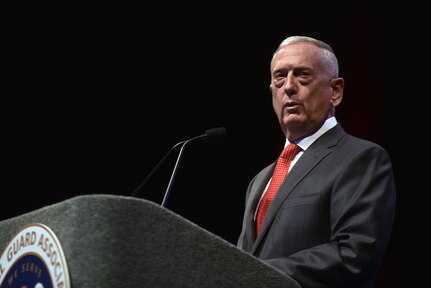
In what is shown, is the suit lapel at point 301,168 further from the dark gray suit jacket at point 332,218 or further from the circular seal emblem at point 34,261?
the circular seal emblem at point 34,261

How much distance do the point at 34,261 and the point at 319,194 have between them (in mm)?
992

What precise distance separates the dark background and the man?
1299 mm

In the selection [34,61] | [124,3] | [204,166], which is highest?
[124,3]

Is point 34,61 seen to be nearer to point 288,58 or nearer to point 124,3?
point 124,3

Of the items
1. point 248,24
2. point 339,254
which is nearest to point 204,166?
point 248,24

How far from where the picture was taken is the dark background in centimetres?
351

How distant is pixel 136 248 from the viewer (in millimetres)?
1012

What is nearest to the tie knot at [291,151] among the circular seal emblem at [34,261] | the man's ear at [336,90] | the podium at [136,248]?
the man's ear at [336,90]

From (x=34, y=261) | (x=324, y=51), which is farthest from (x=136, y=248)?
(x=324, y=51)

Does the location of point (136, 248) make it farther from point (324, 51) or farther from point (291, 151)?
point (324, 51)

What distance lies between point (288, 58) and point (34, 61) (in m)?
2.07

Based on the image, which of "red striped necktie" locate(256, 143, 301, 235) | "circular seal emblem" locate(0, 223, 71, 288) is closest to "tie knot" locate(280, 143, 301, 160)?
"red striped necktie" locate(256, 143, 301, 235)

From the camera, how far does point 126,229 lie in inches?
39.5

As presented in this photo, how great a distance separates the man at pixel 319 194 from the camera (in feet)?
5.29
